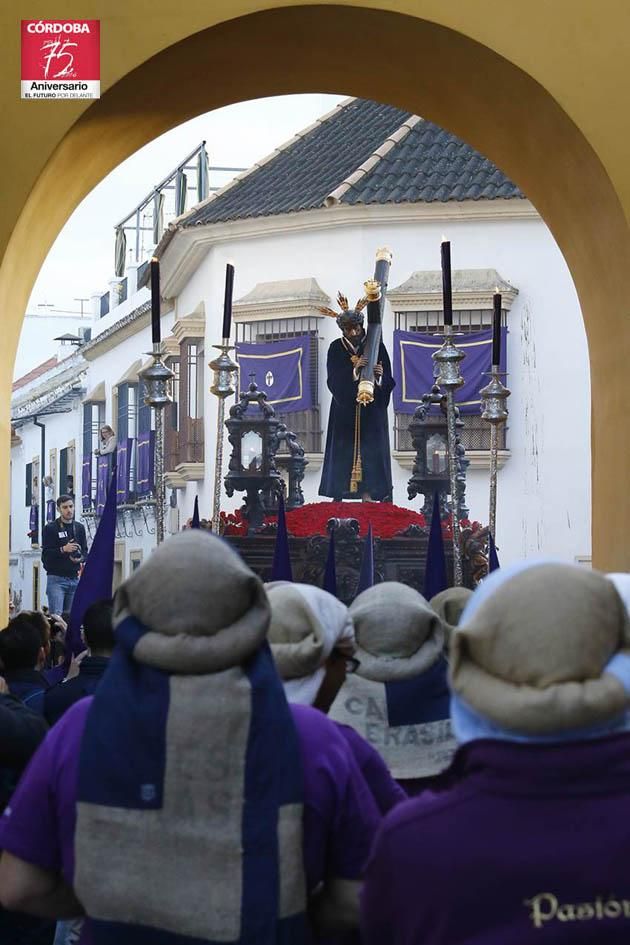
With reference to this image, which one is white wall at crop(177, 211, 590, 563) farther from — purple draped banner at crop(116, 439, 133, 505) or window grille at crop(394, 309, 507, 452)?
purple draped banner at crop(116, 439, 133, 505)

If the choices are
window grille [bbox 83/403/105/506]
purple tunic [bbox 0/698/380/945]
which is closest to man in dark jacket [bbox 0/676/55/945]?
purple tunic [bbox 0/698/380/945]

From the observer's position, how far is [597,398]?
6.39m

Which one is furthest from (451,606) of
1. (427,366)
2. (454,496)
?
(427,366)

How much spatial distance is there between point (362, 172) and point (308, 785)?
1906 centimetres

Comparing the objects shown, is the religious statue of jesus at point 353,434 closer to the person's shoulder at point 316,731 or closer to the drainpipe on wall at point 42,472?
the person's shoulder at point 316,731

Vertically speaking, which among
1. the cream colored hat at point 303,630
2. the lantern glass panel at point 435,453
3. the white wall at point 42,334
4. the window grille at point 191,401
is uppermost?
the white wall at point 42,334

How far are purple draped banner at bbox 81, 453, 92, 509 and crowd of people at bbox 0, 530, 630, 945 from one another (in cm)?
2673

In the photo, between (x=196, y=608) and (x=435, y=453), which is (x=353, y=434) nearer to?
(x=435, y=453)

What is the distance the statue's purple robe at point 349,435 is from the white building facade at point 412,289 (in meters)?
7.41

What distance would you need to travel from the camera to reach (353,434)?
1223 centimetres

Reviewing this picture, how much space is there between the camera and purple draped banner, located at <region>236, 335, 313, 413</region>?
20297 mm

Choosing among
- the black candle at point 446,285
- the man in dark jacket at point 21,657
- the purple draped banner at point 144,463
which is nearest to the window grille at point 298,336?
the purple draped banner at point 144,463

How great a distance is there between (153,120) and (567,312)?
14.2 meters

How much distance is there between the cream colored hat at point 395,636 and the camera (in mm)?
3479
